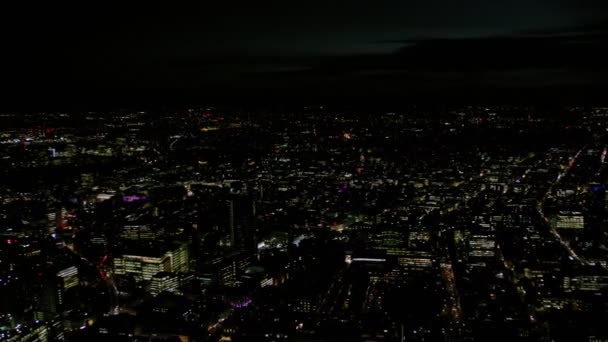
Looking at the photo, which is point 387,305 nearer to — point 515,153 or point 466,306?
point 466,306

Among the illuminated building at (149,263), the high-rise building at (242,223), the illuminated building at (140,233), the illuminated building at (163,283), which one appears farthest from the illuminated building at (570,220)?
the illuminated building at (140,233)

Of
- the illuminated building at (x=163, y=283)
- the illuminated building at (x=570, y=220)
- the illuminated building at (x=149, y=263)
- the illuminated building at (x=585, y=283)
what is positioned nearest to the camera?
the illuminated building at (x=585, y=283)

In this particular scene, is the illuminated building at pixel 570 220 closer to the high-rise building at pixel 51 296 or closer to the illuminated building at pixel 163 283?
the illuminated building at pixel 163 283

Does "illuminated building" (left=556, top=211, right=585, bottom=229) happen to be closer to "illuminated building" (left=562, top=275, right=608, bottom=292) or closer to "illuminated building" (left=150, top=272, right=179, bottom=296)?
"illuminated building" (left=562, top=275, right=608, bottom=292)

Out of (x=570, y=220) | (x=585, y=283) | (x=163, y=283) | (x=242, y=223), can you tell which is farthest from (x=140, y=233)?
(x=570, y=220)

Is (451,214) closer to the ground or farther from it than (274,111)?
closer to the ground

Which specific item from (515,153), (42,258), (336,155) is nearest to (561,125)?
(515,153)

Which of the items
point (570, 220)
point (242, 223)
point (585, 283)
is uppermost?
point (242, 223)

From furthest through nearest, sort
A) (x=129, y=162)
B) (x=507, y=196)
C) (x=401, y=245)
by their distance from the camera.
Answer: (x=129, y=162) < (x=507, y=196) < (x=401, y=245)

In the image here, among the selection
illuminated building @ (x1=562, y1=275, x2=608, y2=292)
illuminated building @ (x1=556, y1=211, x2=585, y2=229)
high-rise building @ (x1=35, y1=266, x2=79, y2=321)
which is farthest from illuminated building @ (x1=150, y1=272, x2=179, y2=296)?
illuminated building @ (x1=556, y1=211, x2=585, y2=229)

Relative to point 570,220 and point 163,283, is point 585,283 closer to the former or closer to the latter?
point 570,220

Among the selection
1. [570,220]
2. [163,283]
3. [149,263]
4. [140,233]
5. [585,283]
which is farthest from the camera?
[570,220]
